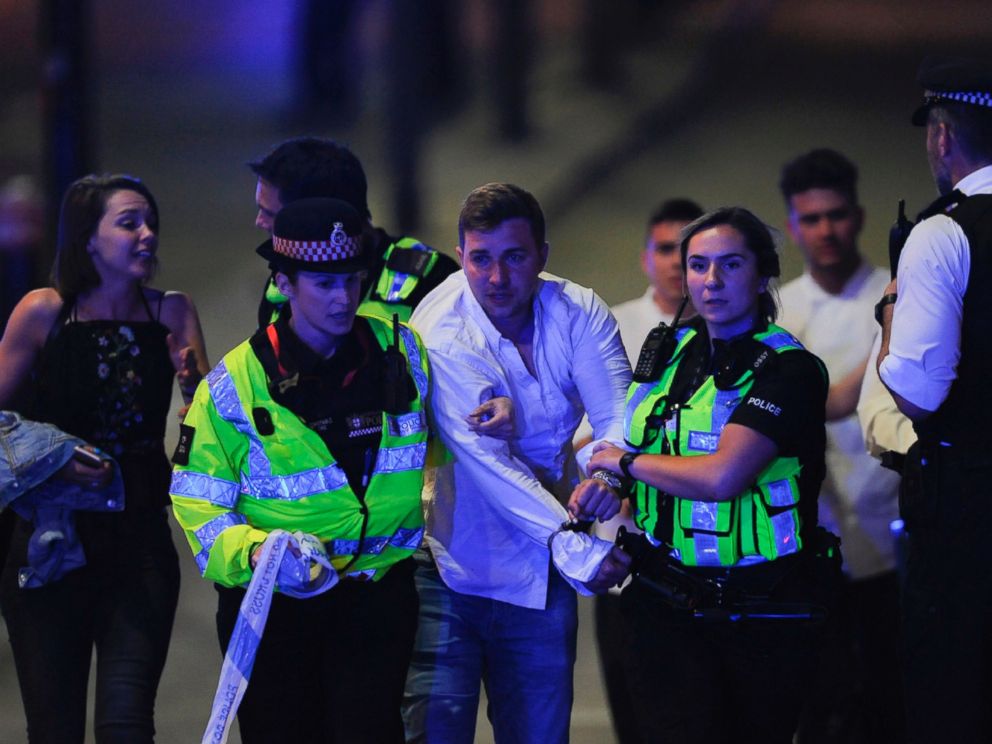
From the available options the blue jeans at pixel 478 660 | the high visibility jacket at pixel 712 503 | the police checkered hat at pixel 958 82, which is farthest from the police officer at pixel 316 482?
the police checkered hat at pixel 958 82

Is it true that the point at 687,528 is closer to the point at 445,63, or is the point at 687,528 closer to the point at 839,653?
the point at 839,653

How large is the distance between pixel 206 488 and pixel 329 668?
0.45 meters

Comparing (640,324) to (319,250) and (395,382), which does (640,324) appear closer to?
(395,382)

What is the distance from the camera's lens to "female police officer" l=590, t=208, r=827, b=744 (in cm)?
286

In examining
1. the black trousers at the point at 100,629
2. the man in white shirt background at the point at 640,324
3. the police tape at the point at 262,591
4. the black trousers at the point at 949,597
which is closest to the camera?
the police tape at the point at 262,591

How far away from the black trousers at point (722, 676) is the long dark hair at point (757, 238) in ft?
2.15

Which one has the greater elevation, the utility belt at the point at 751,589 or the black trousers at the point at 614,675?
the utility belt at the point at 751,589

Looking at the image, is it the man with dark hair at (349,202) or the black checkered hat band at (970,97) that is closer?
the black checkered hat band at (970,97)

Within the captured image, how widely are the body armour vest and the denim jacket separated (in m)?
1.89

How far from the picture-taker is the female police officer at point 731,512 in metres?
2.86

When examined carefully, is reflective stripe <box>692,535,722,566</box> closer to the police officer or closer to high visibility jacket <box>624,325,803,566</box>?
high visibility jacket <box>624,325,803,566</box>

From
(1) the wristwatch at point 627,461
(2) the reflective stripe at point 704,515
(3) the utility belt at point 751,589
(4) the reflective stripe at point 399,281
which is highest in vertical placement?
(4) the reflective stripe at point 399,281

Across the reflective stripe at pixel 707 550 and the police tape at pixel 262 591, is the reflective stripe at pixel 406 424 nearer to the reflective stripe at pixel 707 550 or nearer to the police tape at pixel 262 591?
the police tape at pixel 262 591

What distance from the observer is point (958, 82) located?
293 centimetres
